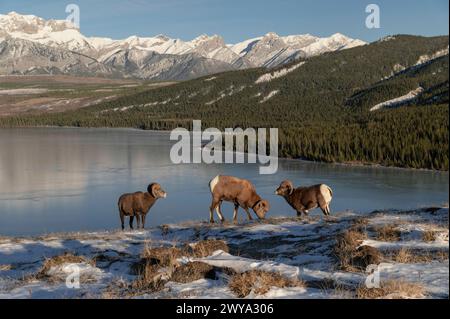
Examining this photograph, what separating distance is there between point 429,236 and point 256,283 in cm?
585

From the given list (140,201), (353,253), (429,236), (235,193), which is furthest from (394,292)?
(140,201)

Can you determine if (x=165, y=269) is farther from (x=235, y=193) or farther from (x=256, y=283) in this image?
(x=235, y=193)

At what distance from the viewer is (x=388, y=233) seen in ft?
48.8

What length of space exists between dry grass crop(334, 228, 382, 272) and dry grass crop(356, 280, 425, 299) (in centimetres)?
198

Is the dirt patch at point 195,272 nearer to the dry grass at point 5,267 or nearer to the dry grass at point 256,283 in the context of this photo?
the dry grass at point 256,283

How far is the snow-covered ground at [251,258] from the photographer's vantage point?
10758 mm

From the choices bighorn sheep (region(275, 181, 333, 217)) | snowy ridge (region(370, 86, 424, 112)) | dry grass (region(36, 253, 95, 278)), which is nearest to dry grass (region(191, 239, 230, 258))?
dry grass (region(36, 253, 95, 278))

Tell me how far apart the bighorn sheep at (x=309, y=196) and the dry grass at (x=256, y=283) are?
448 inches

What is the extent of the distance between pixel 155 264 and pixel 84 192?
37.3m

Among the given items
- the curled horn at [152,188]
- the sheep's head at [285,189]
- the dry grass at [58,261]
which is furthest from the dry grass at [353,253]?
the curled horn at [152,188]

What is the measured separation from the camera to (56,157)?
262 ft

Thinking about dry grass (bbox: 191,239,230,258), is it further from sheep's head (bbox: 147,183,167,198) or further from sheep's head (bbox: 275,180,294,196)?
sheep's head (bbox: 147,183,167,198)

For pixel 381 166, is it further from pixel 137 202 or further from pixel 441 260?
pixel 441 260

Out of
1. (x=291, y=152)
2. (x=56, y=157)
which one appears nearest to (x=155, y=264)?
(x=56, y=157)
